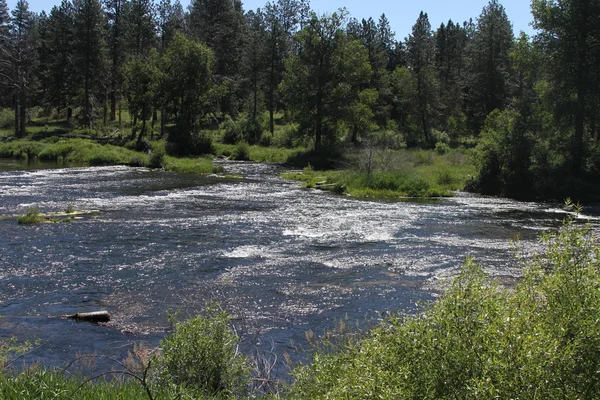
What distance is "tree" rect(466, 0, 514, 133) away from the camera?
71.9m

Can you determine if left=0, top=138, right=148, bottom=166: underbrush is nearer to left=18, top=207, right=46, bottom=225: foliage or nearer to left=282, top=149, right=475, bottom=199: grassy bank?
left=282, top=149, right=475, bottom=199: grassy bank

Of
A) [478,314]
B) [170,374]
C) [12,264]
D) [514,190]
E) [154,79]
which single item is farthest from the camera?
[154,79]

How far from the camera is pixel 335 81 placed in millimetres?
52688

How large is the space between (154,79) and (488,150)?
34.1 m

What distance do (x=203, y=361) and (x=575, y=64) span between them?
32.5 meters

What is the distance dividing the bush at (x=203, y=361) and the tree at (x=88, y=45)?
65536 millimetres

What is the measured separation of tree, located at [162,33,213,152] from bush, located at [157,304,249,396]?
4631cm

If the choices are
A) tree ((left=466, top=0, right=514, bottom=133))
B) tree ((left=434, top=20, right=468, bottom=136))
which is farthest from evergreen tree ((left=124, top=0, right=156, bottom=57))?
tree ((left=466, top=0, right=514, bottom=133))

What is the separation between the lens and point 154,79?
53469 millimetres

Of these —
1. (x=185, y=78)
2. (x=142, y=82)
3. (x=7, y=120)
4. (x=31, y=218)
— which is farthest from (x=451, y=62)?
(x=31, y=218)

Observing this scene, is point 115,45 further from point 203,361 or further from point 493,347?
point 493,347

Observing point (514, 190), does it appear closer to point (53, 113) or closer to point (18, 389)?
point (18, 389)

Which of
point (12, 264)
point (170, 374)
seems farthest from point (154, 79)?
point (170, 374)

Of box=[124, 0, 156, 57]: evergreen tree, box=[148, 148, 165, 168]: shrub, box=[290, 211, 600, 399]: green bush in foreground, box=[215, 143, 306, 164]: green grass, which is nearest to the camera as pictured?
box=[290, 211, 600, 399]: green bush in foreground
